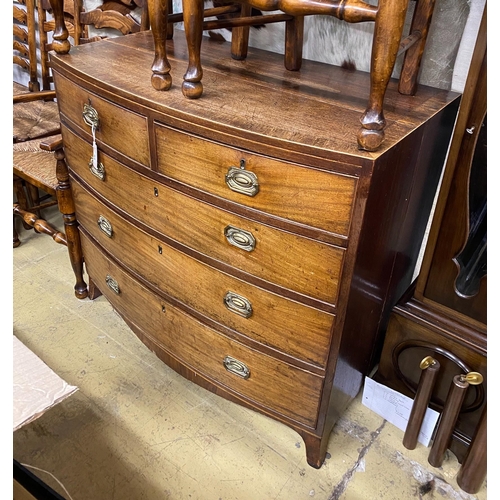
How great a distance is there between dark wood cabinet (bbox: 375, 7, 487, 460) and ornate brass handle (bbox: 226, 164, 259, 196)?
516mm

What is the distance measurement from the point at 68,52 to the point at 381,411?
1.54 m

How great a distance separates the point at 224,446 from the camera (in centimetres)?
156

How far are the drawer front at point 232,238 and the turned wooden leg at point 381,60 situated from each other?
0.83ft

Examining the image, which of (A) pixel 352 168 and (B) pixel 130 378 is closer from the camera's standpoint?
(A) pixel 352 168

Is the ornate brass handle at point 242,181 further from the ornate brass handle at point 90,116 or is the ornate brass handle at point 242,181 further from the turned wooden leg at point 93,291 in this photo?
the turned wooden leg at point 93,291

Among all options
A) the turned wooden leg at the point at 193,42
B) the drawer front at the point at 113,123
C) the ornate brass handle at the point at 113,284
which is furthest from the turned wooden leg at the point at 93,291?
the turned wooden leg at the point at 193,42

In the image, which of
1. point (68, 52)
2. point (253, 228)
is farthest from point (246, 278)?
point (68, 52)

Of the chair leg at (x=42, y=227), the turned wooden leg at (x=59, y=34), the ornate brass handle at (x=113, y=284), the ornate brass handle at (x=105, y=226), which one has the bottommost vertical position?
the chair leg at (x=42, y=227)

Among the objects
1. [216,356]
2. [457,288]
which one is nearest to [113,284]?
[216,356]

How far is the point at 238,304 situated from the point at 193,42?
2.16ft

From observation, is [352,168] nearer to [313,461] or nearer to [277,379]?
[277,379]

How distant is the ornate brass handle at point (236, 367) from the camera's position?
1.41 meters

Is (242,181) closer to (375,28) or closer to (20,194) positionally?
(375,28)

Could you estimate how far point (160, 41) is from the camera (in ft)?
4.01
